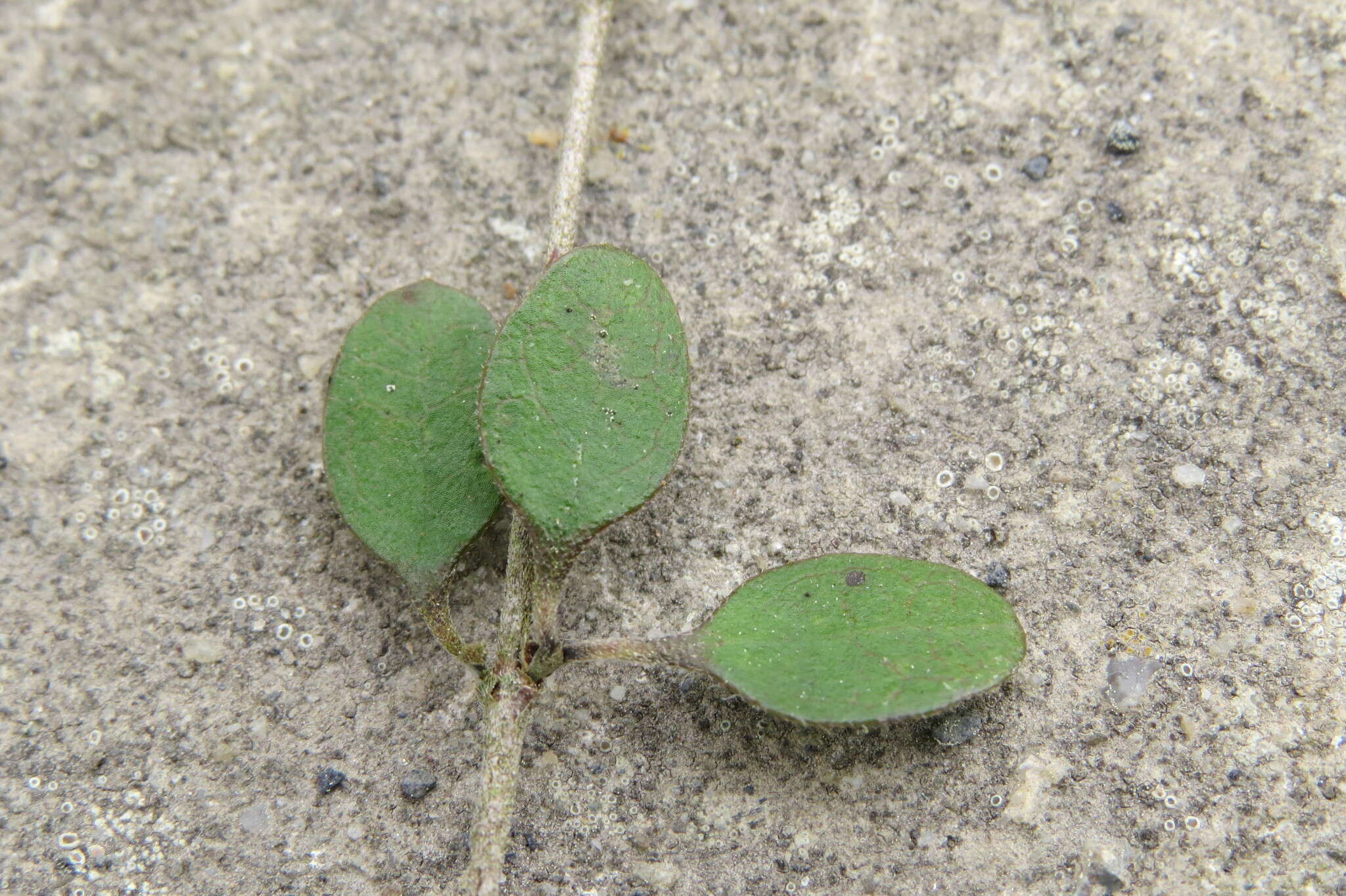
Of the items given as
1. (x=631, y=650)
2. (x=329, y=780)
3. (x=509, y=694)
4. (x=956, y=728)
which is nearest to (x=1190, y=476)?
(x=956, y=728)

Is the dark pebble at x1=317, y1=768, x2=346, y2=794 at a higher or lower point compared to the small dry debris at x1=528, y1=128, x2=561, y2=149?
lower

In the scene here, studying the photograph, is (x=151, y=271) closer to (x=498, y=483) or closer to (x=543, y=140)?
(x=543, y=140)

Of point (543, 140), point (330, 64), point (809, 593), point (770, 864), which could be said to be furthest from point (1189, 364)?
point (330, 64)

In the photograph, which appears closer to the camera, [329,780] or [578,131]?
[329,780]

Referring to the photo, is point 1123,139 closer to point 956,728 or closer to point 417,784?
point 956,728

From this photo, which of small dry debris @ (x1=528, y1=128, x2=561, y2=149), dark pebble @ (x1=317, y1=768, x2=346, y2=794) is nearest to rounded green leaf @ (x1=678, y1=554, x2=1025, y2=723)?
dark pebble @ (x1=317, y1=768, x2=346, y2=794)

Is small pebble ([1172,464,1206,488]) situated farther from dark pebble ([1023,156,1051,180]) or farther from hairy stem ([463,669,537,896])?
hairy stem ([463,669,537,896])
